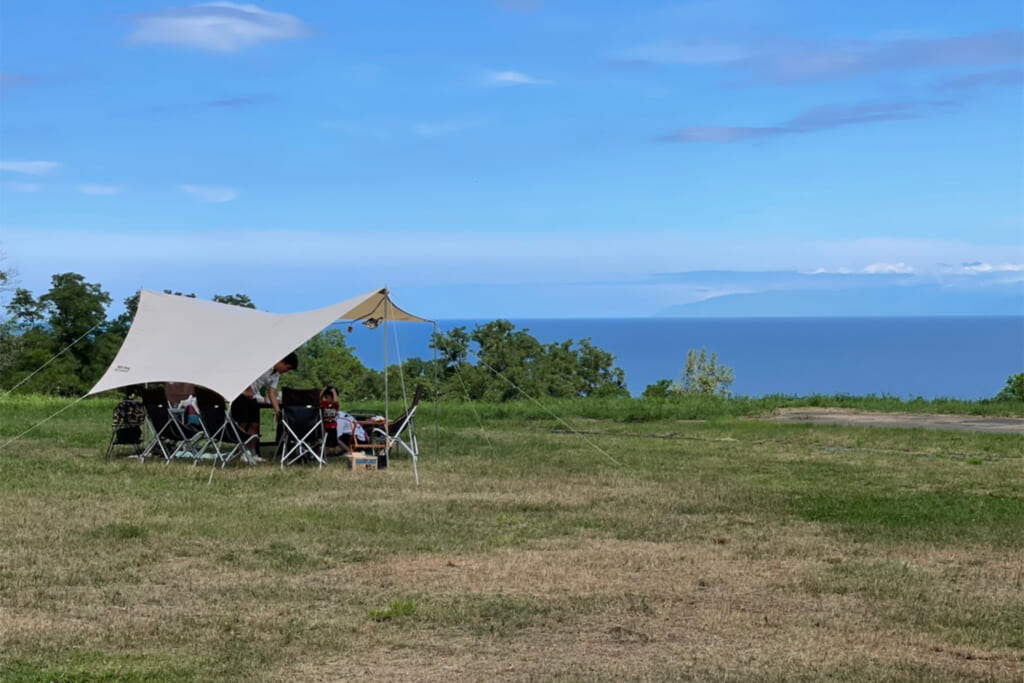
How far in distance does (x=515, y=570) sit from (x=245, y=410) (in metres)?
6.31

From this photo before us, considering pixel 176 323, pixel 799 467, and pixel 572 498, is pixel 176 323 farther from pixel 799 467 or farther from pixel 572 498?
pixel 799 467

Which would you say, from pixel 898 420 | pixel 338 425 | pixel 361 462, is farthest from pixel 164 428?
pixel 898 420

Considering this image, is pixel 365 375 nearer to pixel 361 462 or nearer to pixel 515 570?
pixel 361 462

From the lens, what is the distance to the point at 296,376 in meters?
47.9

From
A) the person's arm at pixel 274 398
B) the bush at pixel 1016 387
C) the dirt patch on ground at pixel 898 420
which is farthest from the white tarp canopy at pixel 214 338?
the bush at pixel 1016 387

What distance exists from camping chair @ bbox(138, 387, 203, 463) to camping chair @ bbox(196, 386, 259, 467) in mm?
161

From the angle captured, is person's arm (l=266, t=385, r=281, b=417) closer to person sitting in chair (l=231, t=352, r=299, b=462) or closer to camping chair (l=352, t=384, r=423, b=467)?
person sitting in chair (l=231, t=352, r=299, b=462)

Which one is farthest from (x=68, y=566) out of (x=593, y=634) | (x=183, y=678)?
(x=593, y=634)

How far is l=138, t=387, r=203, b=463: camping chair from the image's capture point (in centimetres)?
1193

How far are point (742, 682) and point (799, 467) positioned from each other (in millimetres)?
7740

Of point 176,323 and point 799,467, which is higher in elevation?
point 176,323

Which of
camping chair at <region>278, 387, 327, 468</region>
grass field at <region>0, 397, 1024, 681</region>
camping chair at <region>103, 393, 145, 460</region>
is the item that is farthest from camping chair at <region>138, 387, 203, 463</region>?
camping chair at <region>278, 387, 327, 468</region>

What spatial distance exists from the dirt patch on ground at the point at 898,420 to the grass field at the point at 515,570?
4.06 m

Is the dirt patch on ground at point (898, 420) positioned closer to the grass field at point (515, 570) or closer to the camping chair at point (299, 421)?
the grass field at point (515, 570)
